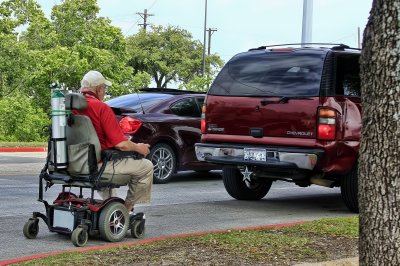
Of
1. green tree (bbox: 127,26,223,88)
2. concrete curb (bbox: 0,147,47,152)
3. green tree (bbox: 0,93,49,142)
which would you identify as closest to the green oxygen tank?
concrete curb (bbox: 0,147,47,152)

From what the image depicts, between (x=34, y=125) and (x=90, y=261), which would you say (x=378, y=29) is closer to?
(x=90, y=261)

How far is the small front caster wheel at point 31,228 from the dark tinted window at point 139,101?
16.8 feet

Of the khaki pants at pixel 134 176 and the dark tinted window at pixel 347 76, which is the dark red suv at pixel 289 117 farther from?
the khaki pants at pixel 134 176

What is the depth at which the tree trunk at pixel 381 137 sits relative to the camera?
4047mm

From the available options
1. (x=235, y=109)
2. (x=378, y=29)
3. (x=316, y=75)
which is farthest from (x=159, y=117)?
(x=378, y=29)

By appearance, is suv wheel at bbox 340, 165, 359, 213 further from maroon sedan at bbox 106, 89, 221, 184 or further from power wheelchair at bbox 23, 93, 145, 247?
maroon sedan at bbox 106, 89, 221, 184

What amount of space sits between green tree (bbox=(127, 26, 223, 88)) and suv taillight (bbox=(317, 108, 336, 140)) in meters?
61.6

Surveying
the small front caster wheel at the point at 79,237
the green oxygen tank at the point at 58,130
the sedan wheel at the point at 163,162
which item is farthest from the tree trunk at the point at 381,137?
the sedan wheel at the point at 163,162

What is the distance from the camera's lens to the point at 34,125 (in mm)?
34719

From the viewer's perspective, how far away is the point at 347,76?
9.16 metres

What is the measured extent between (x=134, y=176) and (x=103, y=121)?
633mm

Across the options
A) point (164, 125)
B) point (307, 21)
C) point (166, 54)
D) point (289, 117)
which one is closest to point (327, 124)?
point (289, 117)

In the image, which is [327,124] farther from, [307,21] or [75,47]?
[75,47]

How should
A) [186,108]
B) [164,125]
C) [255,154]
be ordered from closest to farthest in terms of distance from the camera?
[255,154] → [164,125] → [186,108]
